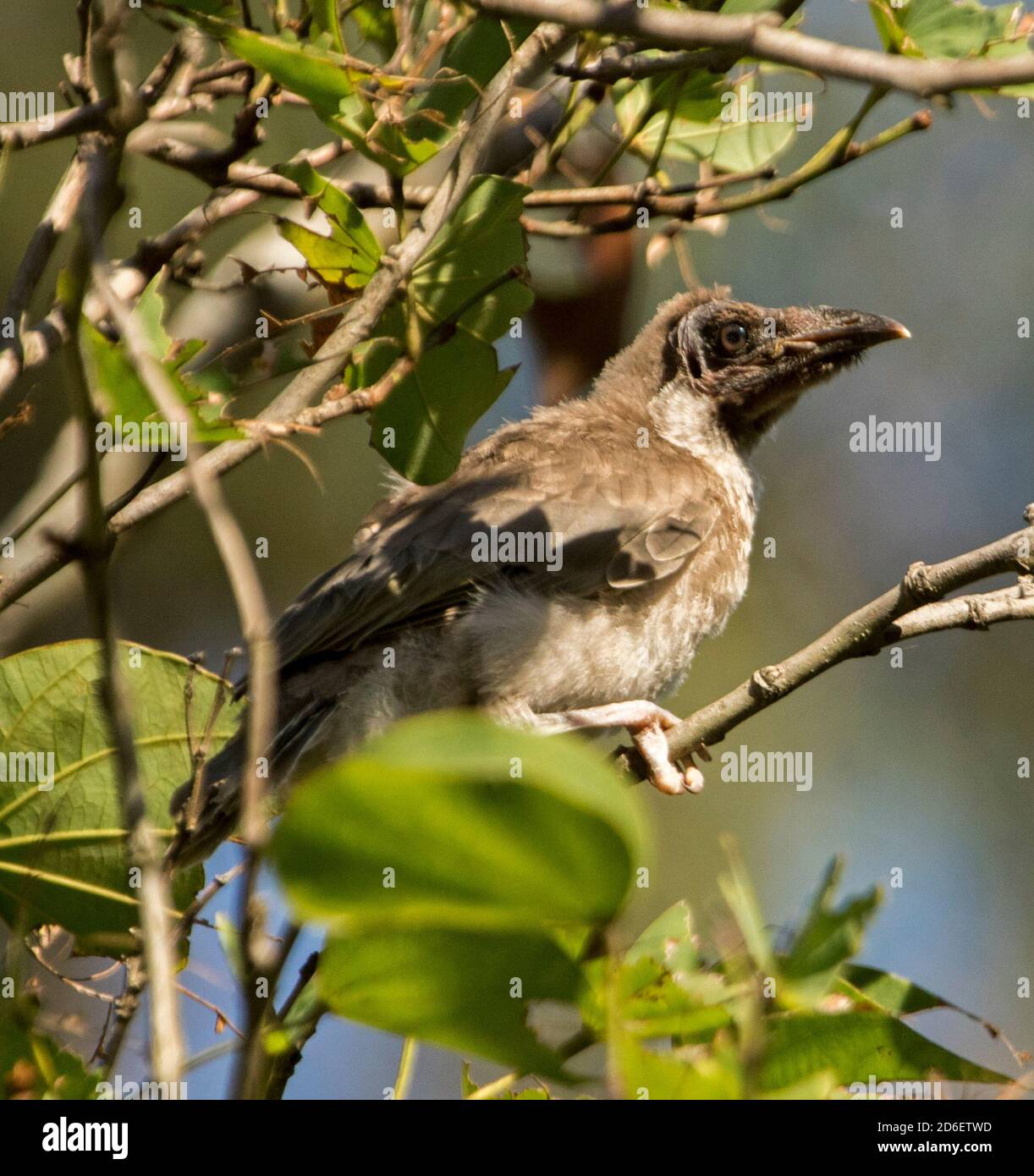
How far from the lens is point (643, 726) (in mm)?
3713

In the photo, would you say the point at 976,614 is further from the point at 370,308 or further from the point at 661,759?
the point at 370,308

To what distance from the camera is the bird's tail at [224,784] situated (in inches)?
93.2

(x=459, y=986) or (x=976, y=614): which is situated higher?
(x=976, y=614)

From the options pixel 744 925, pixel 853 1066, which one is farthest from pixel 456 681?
pixel 744 925

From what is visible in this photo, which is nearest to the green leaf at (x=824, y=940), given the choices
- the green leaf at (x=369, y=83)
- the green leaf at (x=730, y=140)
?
the green leaf at (x=369, y=83)

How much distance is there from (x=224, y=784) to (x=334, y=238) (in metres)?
1.23

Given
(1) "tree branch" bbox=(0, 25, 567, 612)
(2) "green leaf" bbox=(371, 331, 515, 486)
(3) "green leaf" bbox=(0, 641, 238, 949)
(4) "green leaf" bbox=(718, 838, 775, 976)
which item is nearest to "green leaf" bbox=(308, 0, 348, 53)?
(1) "tree branch" bbox=(0, 25, 567, 612)

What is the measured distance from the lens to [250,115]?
267 cm

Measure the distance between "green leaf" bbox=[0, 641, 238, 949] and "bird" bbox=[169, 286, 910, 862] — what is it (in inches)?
26.6

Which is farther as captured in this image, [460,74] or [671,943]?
[460,74]

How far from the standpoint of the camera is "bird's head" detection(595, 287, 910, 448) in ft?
14.7

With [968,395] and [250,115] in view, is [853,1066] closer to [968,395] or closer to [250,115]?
[250,115]

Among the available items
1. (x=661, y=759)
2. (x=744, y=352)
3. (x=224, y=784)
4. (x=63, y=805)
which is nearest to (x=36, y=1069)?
(x=63, y=805)

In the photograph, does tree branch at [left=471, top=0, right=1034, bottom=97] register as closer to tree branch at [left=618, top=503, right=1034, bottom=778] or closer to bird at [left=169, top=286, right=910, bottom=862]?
tree branch at [left=618, top=503, right=1034, bottom=778]
